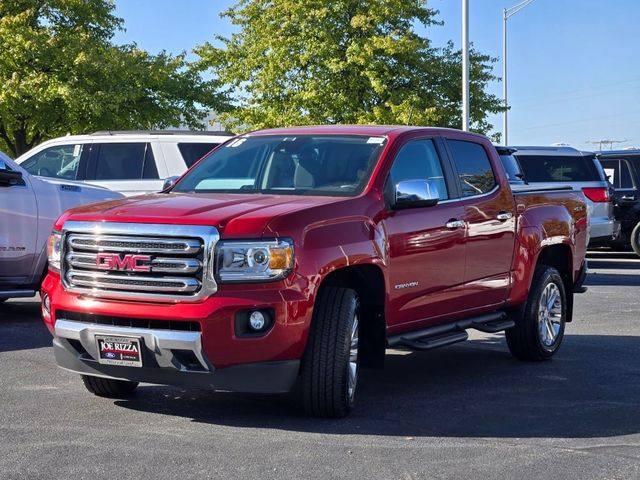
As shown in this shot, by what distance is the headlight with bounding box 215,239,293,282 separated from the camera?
600 centimetres

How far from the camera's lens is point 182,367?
6031 mm

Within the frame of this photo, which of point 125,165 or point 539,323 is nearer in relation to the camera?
point 539,323

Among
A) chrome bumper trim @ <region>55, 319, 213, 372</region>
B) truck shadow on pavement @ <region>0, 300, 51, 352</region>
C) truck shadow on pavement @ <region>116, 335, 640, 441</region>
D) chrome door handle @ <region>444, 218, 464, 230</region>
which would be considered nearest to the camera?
chrome bumper trim @ <region>55, 319, 213, 372</region>

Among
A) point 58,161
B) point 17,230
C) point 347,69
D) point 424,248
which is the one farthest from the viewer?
point 347,69

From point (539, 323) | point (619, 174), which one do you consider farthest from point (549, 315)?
point (619, 174)

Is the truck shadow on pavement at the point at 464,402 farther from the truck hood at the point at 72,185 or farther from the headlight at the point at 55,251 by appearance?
the truck hood at the point at 72,185

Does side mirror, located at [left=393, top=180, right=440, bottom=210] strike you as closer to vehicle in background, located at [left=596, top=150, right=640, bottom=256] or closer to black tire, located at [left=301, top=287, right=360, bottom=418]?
black tire, located at [left=301, top=287, right=360, bottom=418]

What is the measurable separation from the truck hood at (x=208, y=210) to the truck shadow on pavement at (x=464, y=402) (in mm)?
1224

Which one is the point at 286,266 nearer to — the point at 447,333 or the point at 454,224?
the point at 454,224

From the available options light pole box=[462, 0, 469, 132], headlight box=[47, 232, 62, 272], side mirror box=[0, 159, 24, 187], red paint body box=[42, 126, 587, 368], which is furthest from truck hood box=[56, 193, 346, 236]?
light pole box=[462, 0, 469, 132]

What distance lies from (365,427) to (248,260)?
1241 millimetres

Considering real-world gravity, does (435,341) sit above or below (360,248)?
below

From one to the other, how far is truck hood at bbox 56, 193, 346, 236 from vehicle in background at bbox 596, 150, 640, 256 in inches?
569

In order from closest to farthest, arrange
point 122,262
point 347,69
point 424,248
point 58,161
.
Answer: point 122,262, point 424,248, point 58,161, point 347,69
